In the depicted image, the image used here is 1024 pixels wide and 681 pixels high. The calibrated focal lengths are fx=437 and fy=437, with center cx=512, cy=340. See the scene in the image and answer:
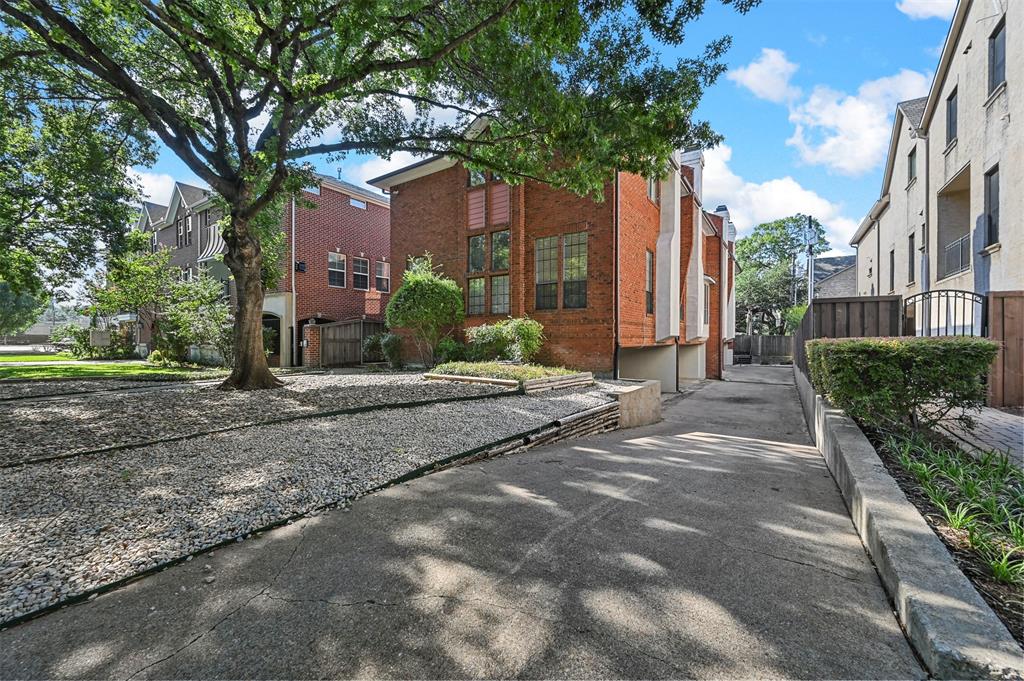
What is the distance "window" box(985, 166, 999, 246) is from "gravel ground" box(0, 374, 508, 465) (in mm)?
11012

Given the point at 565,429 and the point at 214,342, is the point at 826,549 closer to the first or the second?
the point at 565,429

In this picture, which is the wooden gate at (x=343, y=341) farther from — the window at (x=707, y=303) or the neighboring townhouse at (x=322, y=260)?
the window at (x=707, y=303)

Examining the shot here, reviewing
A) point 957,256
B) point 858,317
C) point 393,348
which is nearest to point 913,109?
point 957,256

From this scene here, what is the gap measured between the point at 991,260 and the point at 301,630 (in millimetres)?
Result: 13588

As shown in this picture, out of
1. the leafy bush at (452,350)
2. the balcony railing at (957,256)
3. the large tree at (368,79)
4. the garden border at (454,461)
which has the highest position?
the large tree at (368,79)

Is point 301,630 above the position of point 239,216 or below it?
below

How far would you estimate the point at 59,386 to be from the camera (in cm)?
987

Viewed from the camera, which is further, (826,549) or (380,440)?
(380,440)

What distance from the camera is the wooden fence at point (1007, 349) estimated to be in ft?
20.7

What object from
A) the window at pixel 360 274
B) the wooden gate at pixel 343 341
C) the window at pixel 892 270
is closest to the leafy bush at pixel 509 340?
the wooden gate at pixel 343 341

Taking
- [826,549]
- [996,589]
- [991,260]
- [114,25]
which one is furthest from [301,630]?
[991,260]

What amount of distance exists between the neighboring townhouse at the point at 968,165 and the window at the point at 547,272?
8099 mm

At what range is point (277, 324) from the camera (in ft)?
60.8

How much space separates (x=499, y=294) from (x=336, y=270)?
9352 millimetres
